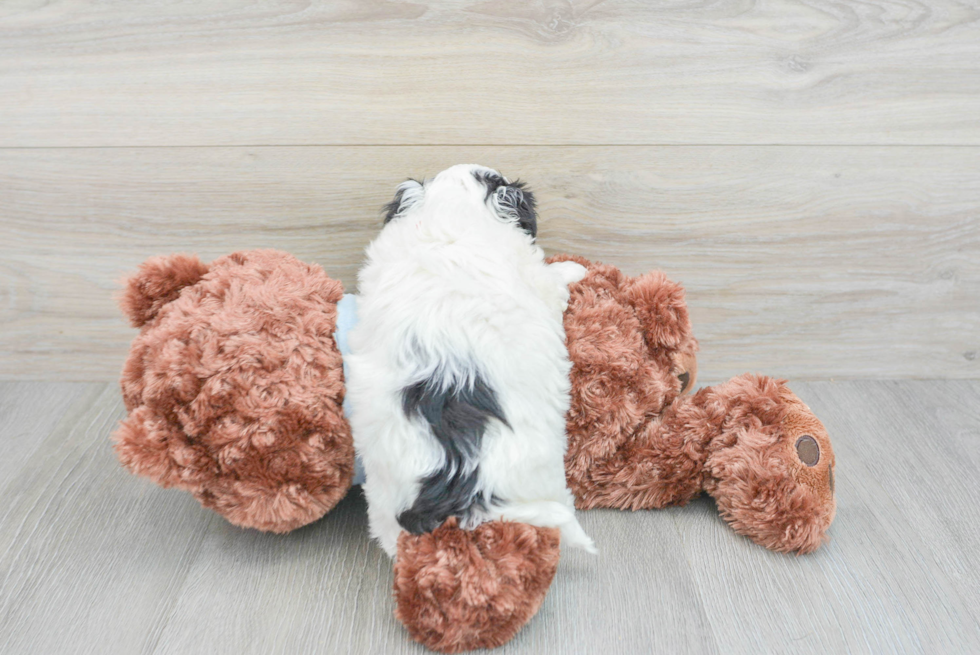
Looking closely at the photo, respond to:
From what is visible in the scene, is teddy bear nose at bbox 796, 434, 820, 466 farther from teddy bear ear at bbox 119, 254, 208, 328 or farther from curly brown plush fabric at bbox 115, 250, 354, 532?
teddy bear ear at bbox 119, 254, 208, 328

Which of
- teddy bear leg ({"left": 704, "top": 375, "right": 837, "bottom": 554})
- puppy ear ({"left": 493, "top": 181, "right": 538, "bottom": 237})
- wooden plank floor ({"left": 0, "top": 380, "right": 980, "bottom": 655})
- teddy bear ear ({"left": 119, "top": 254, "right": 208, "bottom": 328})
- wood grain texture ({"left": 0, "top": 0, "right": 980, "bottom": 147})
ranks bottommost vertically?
wooden plank floor ({"left": 0, "top": 380, "right": 980, "bottom": 655})

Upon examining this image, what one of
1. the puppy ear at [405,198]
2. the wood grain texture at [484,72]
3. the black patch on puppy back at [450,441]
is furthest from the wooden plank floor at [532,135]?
the black patch on puppy back at [450,441]

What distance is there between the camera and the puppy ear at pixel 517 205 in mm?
817

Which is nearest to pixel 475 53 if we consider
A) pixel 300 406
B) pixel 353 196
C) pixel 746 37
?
pixel 353 196

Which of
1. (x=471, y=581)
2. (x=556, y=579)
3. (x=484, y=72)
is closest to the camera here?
(x=471, y=581)

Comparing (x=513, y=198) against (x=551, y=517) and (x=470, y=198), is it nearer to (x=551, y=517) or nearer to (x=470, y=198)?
(x=470, y=198)

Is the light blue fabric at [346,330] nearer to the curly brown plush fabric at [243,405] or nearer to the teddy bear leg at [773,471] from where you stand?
the curly brown plush fabric at [243,405]

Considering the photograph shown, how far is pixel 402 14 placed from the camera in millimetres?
918

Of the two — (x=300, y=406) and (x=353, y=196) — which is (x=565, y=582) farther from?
(x=353, y=196)

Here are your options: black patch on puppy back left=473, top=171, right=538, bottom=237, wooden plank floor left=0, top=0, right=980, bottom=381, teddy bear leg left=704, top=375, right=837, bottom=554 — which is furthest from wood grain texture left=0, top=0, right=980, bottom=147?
teddy bear leg left=704, top=375, right=837, bottom=554

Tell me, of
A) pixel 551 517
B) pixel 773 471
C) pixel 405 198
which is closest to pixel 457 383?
pixel 551 517

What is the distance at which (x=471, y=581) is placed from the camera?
0.66 m

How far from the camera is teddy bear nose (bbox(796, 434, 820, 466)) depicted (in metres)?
0.81

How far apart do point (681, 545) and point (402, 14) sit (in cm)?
74
